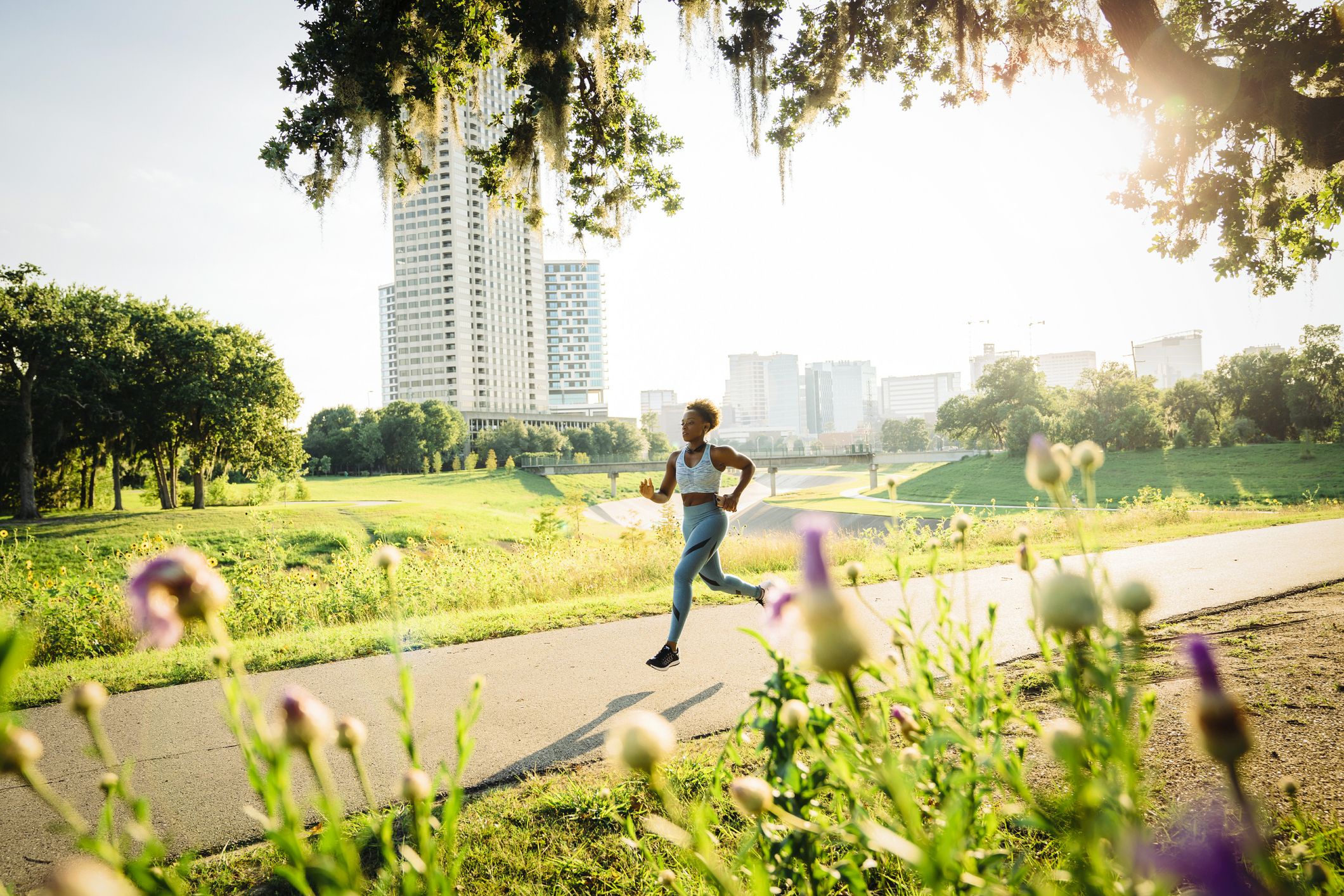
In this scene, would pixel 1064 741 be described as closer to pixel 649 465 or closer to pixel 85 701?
pixel 85 701

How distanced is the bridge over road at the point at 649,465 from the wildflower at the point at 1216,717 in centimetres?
5662

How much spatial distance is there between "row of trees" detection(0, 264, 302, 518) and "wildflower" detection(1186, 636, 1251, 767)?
2935 centimetres

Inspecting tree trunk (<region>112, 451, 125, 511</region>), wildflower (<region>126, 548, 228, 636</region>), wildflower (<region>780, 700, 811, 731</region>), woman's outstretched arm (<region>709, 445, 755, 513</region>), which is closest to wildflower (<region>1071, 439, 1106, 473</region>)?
wildflower (<region>780, 700, 811, 731</region>)

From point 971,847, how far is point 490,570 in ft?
24.6

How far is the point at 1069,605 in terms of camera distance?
787mm

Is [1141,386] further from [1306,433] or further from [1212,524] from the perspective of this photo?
[1212,524]

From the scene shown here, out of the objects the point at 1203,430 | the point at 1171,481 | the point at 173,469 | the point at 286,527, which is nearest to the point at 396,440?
the point at 173,469

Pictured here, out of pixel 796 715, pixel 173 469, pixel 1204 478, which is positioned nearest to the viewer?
pixel 796 715

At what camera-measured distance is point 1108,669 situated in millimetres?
941

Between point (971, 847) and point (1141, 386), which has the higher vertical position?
point (1141, 386)

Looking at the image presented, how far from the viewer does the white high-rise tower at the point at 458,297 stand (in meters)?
104

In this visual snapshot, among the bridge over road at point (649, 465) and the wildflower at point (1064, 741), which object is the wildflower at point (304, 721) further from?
the bridge over road at point (649, 465)

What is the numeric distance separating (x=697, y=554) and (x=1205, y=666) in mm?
3796

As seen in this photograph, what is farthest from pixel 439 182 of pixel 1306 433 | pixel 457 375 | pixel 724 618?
pixel 724 618
